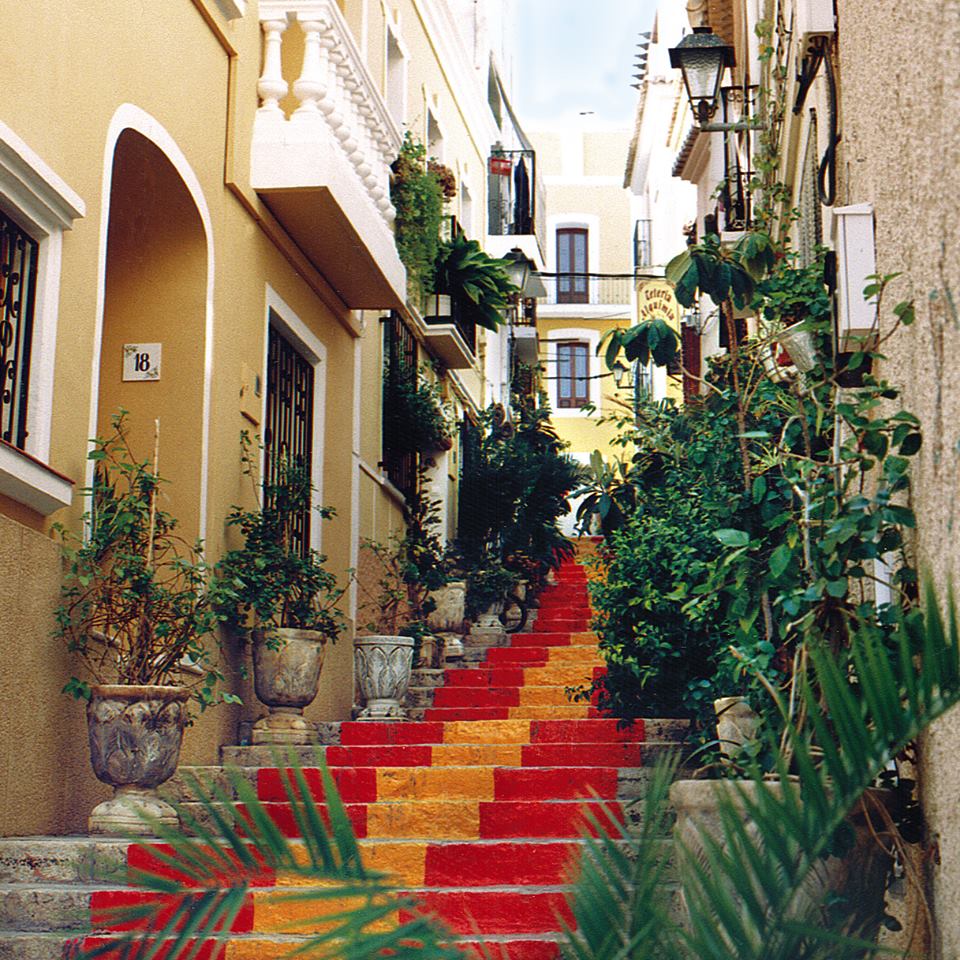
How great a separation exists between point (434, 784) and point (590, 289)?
29254 millimetres

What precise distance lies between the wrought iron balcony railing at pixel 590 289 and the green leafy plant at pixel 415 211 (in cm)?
2142

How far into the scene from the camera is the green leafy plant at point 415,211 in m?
13.9

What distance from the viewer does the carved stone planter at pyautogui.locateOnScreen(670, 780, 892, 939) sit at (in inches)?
95.7

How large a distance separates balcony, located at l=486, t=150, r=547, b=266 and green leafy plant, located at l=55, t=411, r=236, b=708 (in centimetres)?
1589

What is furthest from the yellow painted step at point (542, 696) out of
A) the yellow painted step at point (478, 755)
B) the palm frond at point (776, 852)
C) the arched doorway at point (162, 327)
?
the palm frond at point (776, 852)

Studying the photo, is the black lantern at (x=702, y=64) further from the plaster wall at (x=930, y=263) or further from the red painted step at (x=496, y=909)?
the red painted step at (x=496, y=909)

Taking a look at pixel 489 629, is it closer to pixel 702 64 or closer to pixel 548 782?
pixel 702 64

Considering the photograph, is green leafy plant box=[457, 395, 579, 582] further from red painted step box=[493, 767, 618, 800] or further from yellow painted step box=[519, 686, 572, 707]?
red painted step box=[493, 767, 618, 800]

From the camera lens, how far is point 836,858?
3564mm

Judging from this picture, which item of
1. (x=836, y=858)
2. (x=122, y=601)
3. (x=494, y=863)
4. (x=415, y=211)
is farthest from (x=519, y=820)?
(x=415, y=211)

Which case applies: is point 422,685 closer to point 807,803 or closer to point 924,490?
point 924,490

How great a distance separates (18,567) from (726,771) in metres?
3.04

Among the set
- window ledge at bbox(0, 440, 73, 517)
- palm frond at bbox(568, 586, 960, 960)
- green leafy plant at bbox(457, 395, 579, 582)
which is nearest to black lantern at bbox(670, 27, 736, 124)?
window ledge at bbox(0, 440, 73, 517)

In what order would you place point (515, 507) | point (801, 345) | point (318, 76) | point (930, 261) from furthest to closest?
point (515, 507)
point (318, 76)
point (801, 345)
point (930, 261)
